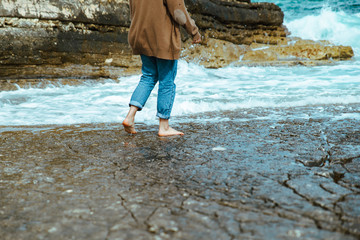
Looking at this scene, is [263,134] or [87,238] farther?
[263,134]

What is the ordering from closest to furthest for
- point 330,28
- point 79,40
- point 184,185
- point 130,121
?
point 184,185 < point 130,121 < point 79,40 < point 330,28

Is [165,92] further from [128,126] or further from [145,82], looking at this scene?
[128,126]

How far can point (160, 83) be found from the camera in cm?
359

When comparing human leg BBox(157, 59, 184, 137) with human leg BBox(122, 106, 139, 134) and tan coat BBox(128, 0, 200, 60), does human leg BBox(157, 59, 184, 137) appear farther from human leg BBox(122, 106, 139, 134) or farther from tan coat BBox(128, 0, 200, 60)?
human leg BBox(122, 106, 139, 134)

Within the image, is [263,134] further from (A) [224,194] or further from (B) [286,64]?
(B) [286,64]

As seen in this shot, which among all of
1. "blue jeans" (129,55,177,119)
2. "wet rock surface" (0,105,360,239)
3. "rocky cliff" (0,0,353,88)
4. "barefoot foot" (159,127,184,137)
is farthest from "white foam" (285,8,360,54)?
"wet rock surface" (0,105,360,239)

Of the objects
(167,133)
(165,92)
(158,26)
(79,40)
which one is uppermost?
(158,26)

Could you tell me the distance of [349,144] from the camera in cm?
286

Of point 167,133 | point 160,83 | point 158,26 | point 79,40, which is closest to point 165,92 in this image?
point 160,83

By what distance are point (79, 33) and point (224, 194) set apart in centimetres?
823

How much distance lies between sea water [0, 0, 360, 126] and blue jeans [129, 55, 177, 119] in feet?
2.78

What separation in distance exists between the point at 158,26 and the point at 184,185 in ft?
6.14

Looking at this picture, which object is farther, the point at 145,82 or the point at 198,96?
the point at 198,96

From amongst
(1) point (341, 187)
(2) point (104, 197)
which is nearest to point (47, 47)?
(2) point (104, 197)
